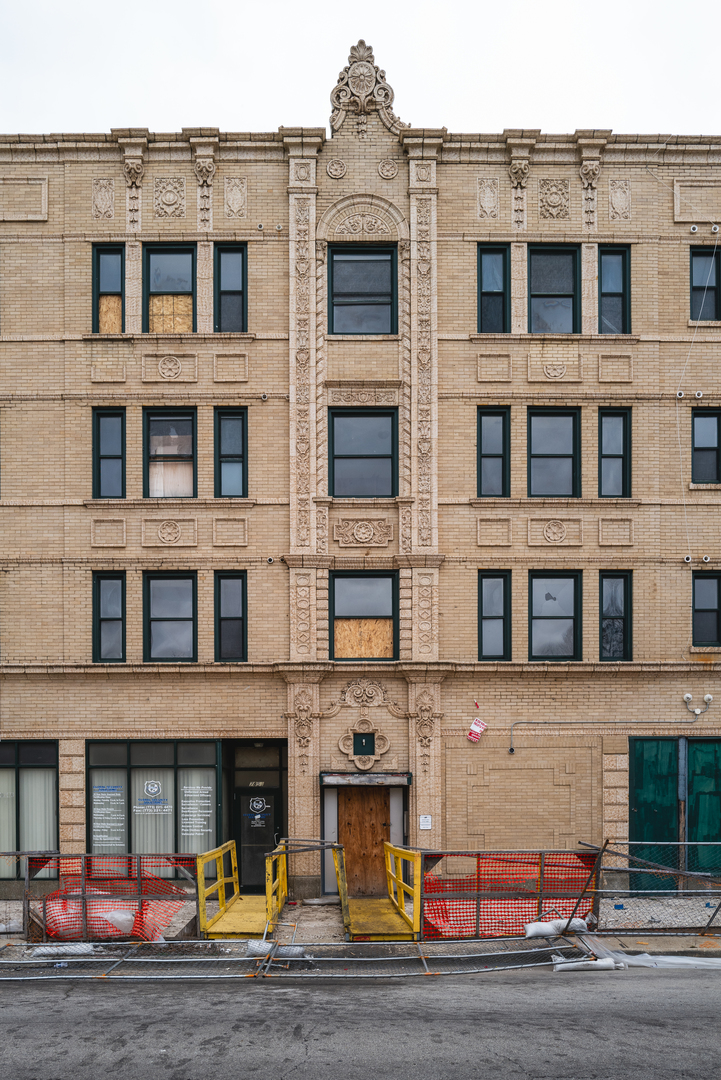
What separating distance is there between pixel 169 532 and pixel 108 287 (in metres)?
5.10

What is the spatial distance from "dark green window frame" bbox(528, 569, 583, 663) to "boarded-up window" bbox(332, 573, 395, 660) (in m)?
2.72

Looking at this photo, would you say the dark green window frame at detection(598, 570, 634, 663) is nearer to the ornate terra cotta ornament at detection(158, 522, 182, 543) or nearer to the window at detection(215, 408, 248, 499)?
the window at detection(215, 408, 248, 499)

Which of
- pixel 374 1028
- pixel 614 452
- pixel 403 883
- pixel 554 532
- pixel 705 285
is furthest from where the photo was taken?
pixel 705 285

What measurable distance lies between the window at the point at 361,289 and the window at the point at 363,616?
4976mm

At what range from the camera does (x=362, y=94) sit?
15.4 meters

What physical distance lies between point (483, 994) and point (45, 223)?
50.5 ft

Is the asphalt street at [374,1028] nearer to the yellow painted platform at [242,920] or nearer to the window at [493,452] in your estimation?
the yellow painted platform at [242,920]

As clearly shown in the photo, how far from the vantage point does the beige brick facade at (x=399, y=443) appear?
14930mm

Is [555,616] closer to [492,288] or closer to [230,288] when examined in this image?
[492,288]

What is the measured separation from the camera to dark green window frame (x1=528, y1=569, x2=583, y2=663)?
1534 cm

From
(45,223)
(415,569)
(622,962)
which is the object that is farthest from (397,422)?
(622,962)

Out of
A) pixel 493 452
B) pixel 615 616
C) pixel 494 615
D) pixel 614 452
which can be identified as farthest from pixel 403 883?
pixel 614 452

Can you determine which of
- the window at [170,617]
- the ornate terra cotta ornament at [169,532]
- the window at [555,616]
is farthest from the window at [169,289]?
the window at [555,616]

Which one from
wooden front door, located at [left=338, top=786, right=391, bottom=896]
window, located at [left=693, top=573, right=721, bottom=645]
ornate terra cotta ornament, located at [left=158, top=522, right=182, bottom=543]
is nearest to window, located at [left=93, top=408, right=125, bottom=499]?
ornate terra cotta ornament, located at [left=158, top=522, right=182, bottom=543]
